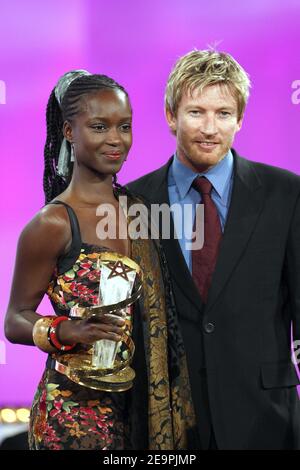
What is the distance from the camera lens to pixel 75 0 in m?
3.99

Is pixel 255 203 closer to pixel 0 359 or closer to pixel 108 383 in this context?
pixel 108 383

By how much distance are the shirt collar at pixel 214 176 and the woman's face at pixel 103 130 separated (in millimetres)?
494

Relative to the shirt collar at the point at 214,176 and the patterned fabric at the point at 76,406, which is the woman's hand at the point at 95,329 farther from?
the shirt collar at the point at 214,176

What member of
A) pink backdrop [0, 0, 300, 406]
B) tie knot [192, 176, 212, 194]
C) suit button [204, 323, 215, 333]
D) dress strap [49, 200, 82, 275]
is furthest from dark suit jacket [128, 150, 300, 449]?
pink backdrop [0, 0, 300, 406]

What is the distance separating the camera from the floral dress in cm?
229

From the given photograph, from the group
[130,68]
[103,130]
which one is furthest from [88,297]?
[130,68]

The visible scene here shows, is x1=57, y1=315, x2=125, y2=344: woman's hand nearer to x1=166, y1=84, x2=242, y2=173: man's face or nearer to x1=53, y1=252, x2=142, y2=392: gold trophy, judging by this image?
x1=53, y1=252, x2=142, y2=392: gold trophy

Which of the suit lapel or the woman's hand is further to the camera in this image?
the suit lapel

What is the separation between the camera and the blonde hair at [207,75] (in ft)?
9.36

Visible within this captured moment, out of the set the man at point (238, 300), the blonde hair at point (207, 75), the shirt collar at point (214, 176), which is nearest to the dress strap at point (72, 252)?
the man at point (238, 300)

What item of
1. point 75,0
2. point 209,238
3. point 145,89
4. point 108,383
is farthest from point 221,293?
point 75,0

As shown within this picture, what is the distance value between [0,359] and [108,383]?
1809mm

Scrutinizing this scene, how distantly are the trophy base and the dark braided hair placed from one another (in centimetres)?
50

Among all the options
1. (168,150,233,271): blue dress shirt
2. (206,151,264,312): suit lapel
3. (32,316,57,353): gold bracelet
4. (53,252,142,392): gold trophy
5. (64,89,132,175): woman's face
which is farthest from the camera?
(168,150,233,271): blue dress shirt
